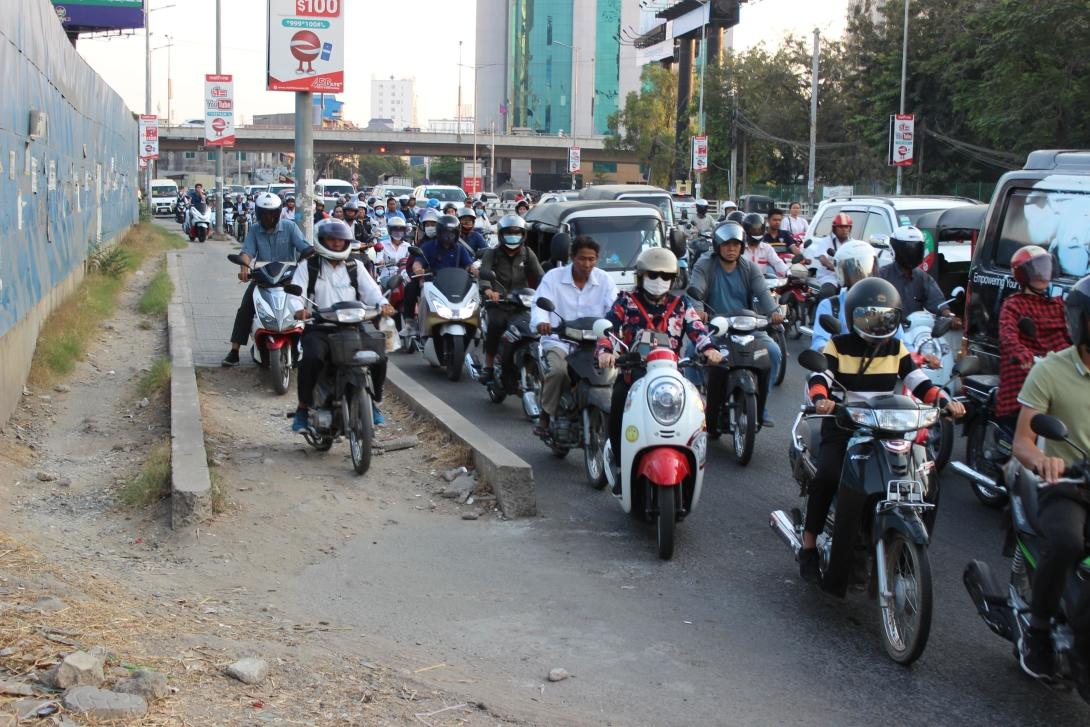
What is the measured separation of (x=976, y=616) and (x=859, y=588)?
2.02 ft

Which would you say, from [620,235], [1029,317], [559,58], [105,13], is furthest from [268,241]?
[559,58]

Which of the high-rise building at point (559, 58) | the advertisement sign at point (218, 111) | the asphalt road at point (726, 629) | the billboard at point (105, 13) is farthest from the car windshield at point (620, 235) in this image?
the high-rise building at point (559, 58)

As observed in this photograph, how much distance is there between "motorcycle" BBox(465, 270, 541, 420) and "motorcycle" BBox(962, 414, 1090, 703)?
18.8ft

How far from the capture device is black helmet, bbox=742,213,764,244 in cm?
1391

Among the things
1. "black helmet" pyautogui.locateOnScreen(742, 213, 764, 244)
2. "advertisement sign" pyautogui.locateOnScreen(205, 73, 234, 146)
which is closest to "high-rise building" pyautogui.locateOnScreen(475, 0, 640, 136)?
"advertisement sign" pyautogui.locateOnScreen(205, 73, 234, 146)

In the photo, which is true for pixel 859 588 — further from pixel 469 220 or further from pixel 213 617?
pixel 469 220

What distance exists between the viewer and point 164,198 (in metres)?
73.6

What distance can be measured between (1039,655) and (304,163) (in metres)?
11.8

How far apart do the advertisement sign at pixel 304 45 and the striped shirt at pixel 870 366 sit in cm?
1019

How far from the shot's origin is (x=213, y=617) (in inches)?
239

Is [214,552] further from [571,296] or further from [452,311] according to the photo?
[452,311]

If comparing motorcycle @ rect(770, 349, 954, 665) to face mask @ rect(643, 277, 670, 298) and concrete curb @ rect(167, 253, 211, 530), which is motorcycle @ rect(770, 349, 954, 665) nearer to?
face mask @ rect(643, 277, 670, 298)

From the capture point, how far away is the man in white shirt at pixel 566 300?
31.5ft

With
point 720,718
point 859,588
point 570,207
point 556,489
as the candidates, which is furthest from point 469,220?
point 720,718
